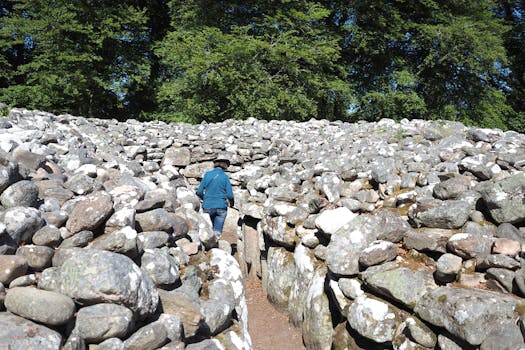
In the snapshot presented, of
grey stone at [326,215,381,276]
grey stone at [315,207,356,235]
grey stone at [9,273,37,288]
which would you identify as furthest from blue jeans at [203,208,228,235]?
grey stone at [9,273,37,288]

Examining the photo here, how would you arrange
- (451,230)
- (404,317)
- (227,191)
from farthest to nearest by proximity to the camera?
(227,191), (451,230), (404,317)

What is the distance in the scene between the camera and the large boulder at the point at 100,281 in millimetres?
1943

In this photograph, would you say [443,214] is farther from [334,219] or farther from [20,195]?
[20,195]

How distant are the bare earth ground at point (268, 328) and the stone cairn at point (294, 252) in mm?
194

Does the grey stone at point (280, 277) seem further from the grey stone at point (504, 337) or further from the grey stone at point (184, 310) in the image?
the grey stone at point (184, 310)

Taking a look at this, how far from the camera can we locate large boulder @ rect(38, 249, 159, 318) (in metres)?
1.94

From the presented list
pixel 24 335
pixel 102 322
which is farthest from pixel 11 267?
pixel 102 322

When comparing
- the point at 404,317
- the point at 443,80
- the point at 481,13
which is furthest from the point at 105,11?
the point at 404,317

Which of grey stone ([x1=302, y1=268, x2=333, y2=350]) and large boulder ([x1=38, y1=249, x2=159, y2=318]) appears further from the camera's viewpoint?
grey stone ([x1=302, y1=268, x2=333, y2=350])

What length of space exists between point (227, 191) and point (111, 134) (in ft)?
13.4

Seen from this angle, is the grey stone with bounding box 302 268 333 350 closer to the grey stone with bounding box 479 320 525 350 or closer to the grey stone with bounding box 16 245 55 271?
the grey stone with bounding box 479 320 525 350

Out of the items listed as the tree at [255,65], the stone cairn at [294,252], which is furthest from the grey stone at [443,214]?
the tree at [255,65]

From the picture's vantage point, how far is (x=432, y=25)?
17250 mm

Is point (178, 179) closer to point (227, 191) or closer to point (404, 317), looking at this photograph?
point (227, 191)
